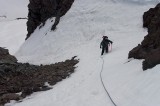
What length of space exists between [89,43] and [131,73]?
20.0 meters

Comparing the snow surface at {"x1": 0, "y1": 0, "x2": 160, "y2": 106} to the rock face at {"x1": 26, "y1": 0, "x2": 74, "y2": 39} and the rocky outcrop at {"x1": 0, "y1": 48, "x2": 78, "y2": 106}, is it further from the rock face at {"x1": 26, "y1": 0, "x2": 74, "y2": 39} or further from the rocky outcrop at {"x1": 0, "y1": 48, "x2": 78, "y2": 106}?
the rock face at {"x1": 26, "y1": 0, "x2": 74, "y2": 39}

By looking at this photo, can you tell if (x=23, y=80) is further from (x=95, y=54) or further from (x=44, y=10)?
(x=44, y=10)

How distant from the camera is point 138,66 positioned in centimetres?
1536

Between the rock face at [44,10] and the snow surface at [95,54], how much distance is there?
1.58 m

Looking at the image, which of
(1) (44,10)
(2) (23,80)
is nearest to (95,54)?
(2) (23,80)

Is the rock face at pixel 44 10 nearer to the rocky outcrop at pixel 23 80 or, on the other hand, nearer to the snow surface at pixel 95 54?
the snow surface at pixel 95 54

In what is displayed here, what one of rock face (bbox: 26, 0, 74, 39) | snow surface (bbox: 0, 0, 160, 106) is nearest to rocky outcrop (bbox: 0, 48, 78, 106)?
snow surface (bbox: 0, 0, 160, 106)

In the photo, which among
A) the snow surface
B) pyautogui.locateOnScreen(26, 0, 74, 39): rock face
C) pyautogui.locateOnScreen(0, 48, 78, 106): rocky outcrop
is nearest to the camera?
the snow surface

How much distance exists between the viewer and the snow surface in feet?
39.3

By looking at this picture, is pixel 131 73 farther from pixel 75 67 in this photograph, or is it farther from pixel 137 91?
pixel 75 67

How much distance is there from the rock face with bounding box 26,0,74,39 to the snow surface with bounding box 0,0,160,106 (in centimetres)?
158

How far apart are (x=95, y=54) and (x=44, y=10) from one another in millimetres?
24690

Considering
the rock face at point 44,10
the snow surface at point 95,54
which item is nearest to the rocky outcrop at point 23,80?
the snow surface at point 95,54

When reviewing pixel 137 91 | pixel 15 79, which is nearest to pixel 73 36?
pixel 15 79
